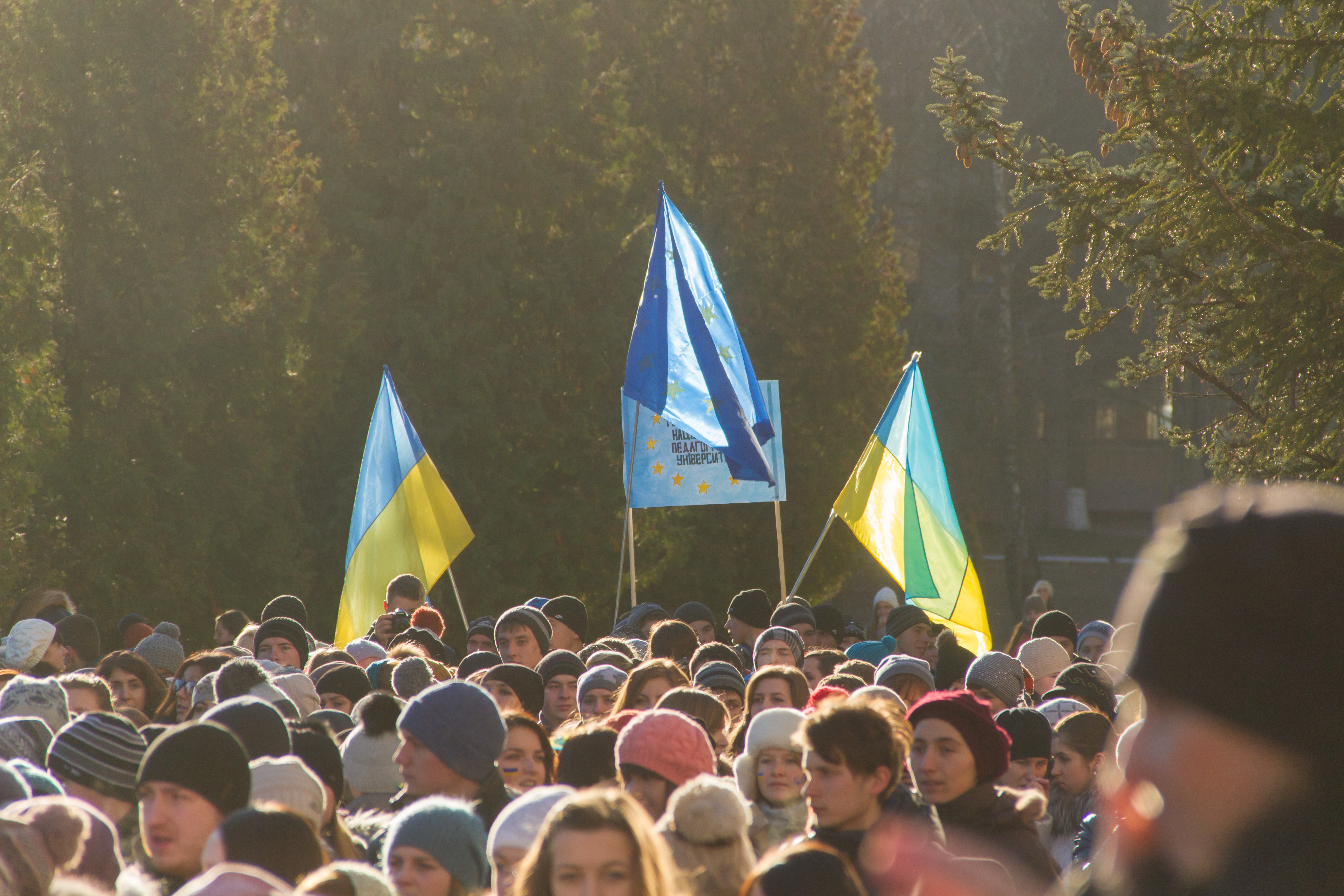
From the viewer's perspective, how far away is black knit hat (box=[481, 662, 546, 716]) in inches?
Result: 273

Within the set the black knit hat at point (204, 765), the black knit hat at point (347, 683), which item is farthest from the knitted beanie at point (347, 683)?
the black knit hat at point (204, 765)

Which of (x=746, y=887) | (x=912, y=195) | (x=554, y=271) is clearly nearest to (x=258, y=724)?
(x=746, y=887)

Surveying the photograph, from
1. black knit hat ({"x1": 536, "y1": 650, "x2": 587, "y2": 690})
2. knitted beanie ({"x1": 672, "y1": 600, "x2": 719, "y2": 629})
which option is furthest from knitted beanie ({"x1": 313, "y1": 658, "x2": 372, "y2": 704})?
knitted beanie ({"x1": 672, "y1": 600, "x2": 719, "y2": 629})

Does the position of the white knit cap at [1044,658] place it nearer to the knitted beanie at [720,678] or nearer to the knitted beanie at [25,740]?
the knitted beanie at [720,678]

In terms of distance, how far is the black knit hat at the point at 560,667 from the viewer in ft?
24.7

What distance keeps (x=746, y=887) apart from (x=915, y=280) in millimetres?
37006

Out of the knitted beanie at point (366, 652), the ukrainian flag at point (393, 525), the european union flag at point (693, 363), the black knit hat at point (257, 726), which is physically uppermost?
the european union flag at point (693, 363)

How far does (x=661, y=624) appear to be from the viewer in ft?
29.2

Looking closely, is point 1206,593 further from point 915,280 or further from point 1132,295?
point 915,280

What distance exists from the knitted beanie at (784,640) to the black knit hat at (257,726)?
4161mm

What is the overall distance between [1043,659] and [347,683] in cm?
432

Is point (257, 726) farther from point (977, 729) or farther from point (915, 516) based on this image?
point (915, 516)

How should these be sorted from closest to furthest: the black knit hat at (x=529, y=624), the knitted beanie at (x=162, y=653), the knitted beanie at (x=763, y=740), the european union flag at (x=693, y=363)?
1. the knitted beanie at (x=763, y=740)
2. the black knit hat at (x=529, y=624)
3. the knitted beanie at (x=162, y=653)
4. the european union flag at (x=693, y=363)

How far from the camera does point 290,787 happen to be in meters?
4.02
